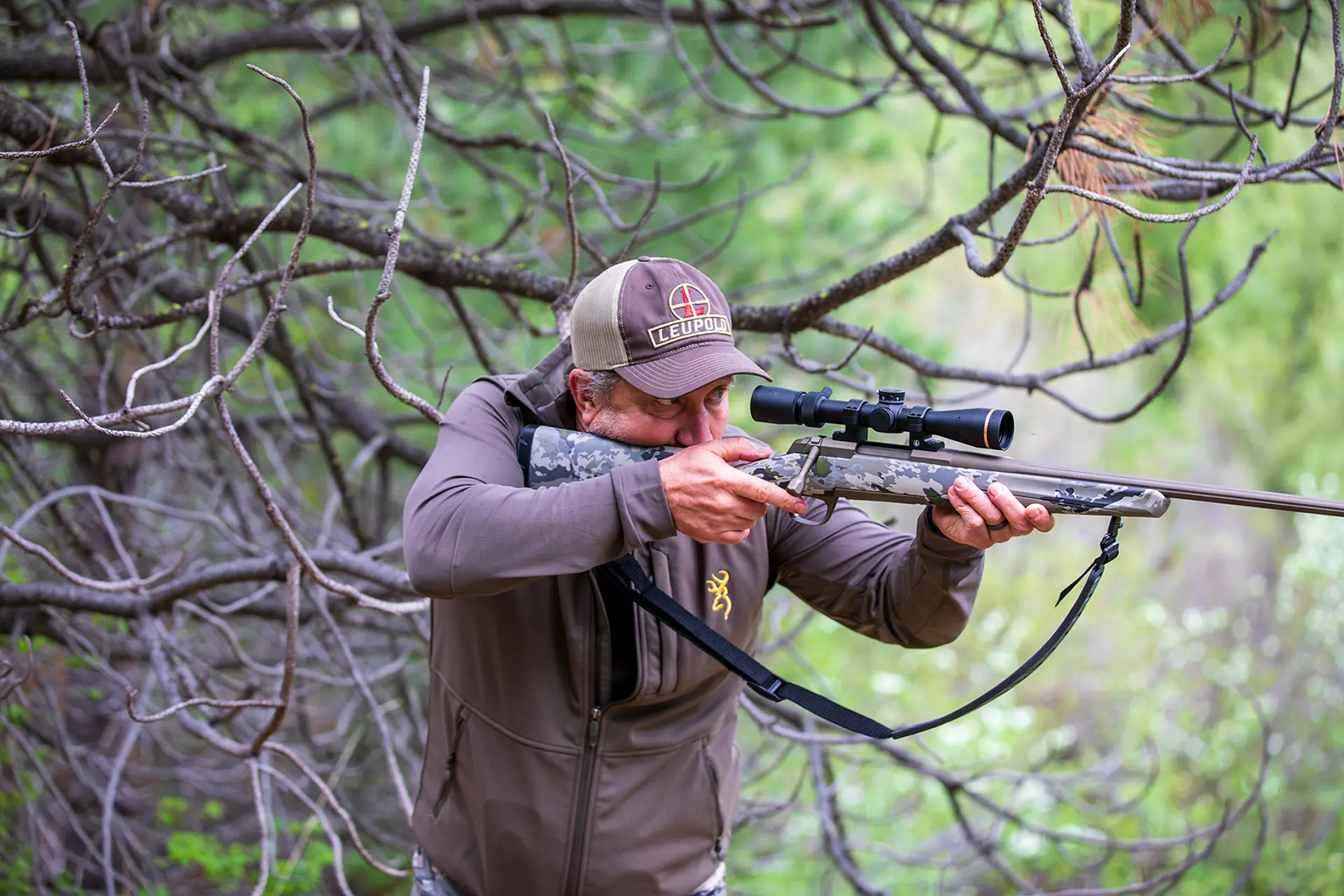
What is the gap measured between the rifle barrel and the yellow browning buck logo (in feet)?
1.67

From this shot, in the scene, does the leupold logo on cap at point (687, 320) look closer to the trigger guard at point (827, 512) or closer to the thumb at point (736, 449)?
the thumb at point (736, 449)

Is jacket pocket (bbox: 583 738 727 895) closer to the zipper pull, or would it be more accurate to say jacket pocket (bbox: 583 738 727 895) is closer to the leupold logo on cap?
the zipper pull

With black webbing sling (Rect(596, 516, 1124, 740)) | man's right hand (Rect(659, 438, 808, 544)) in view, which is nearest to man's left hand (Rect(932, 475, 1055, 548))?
black webbing sling (Rect(596, 516, 1124, 740))

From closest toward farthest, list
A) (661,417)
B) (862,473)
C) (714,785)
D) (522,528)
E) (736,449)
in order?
(522,528) → (736,449) → (862,473) → (661,417) → (714,785)

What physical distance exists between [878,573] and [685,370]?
0.67 meters

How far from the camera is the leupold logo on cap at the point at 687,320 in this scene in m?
2.32

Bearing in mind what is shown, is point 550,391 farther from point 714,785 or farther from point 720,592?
point 714,785

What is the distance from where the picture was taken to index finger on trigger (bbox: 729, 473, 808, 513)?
6.88 feet

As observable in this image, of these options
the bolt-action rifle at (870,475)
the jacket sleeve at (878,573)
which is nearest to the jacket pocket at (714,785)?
the bolt-action rifle at (870,475)

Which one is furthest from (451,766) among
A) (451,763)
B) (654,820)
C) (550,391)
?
(550,391)

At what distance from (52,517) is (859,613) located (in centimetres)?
296

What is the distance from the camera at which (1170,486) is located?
2090 millimetres

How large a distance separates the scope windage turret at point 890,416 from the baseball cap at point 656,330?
0.13 meters

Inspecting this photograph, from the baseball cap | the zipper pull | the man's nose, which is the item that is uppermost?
the baseball cap
